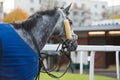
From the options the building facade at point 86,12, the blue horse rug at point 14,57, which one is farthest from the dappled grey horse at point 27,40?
the building facade at point 86,12

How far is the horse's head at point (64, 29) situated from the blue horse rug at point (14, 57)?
530 millimetres

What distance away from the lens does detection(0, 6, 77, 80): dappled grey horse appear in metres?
4.76

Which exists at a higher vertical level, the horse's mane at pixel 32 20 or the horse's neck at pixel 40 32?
the horse's mane at pixel 32 20

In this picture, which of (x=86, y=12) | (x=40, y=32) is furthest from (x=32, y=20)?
(x=86, y=12)

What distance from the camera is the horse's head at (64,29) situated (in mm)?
5305

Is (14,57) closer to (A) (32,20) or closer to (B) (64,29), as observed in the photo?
(A) (32,20)

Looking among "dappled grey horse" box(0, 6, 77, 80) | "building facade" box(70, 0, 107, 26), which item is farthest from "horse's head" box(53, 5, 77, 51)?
"building facade" box(70, 0, 107, 26)

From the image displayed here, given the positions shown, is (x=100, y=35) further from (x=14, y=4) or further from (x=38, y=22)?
(x=14, y=4)

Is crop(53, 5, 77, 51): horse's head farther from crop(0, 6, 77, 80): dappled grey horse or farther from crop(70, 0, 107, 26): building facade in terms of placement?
crop(70, 0, 107, 26): building facade

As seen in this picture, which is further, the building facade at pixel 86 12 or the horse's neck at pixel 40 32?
the building facade at pixel 86 12

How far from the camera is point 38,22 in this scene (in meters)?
5.18

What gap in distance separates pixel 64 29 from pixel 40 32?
0.33m

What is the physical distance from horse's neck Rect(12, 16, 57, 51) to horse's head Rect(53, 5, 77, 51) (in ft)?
0.29

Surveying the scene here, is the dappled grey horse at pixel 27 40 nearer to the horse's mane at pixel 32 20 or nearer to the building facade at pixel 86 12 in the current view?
the horse's mane at pixel 32 20
